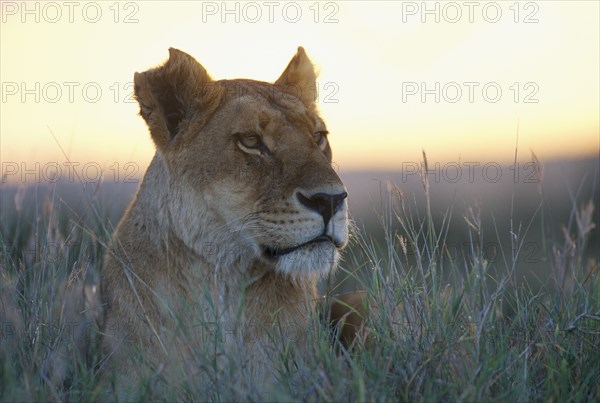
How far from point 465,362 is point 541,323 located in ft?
1.98

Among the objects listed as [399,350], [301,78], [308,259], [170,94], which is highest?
[301,78]

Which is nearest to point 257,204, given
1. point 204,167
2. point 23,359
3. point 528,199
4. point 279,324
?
point 204,167

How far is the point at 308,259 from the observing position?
337 cm

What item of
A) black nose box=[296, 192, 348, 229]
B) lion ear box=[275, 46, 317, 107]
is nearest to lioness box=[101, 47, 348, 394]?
black nose box=[296, 192, 348, 229]

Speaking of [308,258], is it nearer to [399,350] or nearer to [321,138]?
[399,350]

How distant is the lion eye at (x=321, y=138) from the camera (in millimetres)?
3957

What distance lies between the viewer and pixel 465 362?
119 inches

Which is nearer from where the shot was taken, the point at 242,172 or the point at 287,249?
the point at 287,249

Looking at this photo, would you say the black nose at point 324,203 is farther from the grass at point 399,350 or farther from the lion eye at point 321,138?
the lion eye at point 321,138

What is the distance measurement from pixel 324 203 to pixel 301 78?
3.99ft

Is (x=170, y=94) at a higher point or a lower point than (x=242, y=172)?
higher

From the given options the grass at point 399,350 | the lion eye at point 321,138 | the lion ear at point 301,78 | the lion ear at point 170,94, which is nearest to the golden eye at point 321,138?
the lion eye at point 321,138

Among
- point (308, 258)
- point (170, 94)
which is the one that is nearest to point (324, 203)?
point (308, 258)

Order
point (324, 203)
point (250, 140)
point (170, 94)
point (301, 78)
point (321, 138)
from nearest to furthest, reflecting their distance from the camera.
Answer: point (324, 203), point (250, 140), point (170, 94), point (321, 138), point (301, 78)
